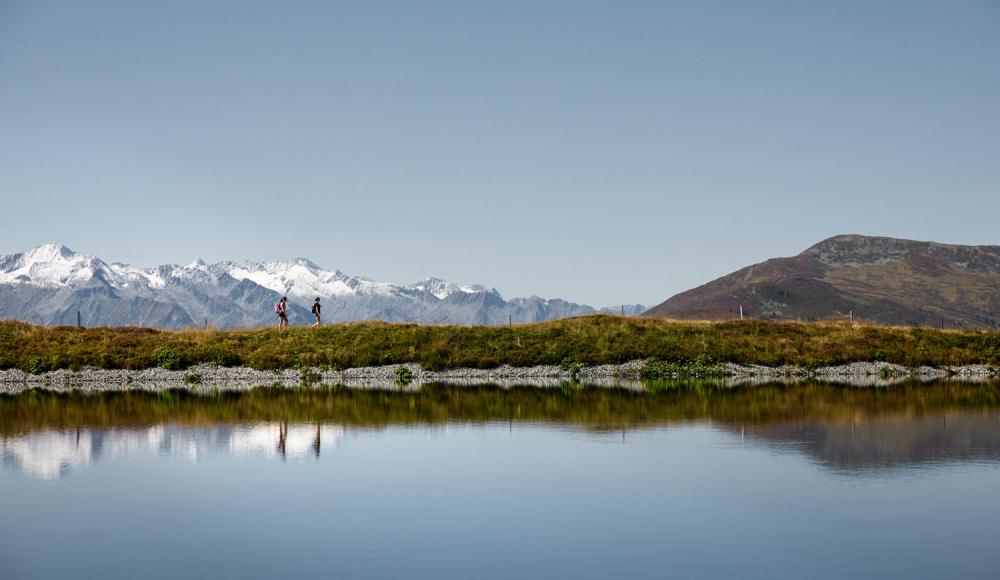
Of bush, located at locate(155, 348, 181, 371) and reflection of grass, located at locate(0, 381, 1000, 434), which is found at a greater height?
bush, located at locate(155, 348, 181, 371)

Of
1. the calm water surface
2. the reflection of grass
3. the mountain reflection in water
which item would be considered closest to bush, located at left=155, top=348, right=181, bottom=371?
the reflection of grass

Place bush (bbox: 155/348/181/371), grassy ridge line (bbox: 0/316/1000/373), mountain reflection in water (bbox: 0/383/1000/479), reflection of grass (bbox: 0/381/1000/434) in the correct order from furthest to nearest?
grassy ridge line (bbox: 0/316/1000/373) < bush (bbox: 155/348/181/371) < reflection of grass (bbox: 0/381/1000/434) < mountain reflection in water (bbox: 0/383/1000/479)

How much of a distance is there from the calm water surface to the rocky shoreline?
70.5 ft

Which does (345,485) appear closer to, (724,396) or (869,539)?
(869,539)

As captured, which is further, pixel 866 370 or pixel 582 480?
pixel 866 370

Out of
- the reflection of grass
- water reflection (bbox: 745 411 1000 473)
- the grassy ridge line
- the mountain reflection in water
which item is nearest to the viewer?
water reflection (bbox: 745 411 1000 473)

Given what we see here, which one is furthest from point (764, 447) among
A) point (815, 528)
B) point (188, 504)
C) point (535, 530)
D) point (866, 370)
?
point (866, 370)

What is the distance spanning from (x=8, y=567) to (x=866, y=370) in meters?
70.9

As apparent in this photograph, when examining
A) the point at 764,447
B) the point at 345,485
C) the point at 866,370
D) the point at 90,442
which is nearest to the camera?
the point at 345,485

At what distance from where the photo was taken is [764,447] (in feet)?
115

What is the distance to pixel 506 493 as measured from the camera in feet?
88.4

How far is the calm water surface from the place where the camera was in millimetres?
19828

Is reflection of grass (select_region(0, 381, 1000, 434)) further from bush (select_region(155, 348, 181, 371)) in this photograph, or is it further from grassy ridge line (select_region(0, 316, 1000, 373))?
grassy ridge line (select_region(0, 316, 1000, 373))

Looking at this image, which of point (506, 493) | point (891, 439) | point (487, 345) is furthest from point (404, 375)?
point (506, 493)
